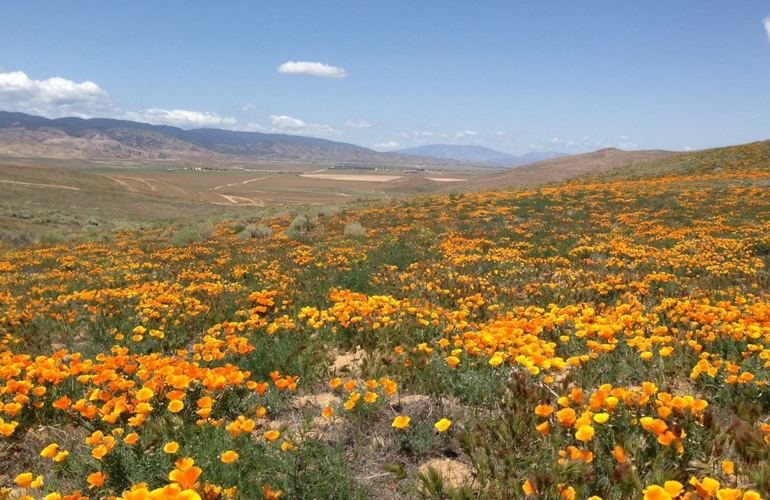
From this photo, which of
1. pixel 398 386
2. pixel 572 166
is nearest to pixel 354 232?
pixel 398 386

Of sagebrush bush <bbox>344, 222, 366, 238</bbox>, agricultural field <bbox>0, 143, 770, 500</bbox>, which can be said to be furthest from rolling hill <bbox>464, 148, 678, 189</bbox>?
agricultural field <bbox>0, 143, 770, 500</bbox>

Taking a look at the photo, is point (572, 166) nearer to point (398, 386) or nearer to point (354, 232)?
point (354, 232)

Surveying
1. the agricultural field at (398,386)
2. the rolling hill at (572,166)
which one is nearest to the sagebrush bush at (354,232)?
the agricultural field at (398,386)

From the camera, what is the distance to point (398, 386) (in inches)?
180

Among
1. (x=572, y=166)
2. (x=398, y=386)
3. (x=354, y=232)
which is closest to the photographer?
(x=398, y=386)

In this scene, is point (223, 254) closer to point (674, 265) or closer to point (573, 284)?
point (573, 284)

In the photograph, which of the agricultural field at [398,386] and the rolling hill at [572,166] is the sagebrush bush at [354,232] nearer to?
the agricultural field at [398,386]

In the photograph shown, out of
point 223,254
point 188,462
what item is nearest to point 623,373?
point 188,462

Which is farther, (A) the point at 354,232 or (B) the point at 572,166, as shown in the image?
(B) the point at 572,166

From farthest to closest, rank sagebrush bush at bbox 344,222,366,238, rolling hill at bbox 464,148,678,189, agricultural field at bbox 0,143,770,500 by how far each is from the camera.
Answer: rolling hill at bbox 464,148,678,189
sagebrush bush at bbox 344,222,366,238
agricultural field at bbox 0,143,770,500

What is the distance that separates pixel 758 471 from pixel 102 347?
7103 mm

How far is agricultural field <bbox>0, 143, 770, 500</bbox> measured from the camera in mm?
2953

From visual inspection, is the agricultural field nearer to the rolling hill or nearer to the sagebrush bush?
the sagebrush bush

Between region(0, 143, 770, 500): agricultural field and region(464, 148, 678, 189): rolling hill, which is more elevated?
region(464, 148, 678, 189): rolling hill
